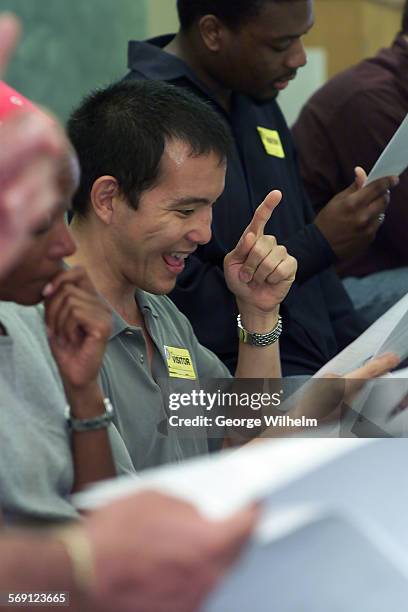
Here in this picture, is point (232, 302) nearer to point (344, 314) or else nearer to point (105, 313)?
point (344, 314)

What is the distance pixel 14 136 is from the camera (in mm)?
801

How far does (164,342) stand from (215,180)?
25cm

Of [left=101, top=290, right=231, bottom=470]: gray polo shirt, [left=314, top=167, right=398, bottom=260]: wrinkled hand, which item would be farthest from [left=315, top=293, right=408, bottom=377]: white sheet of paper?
[left=314, top=167, right=398, bottom=260]: wrinkled hand

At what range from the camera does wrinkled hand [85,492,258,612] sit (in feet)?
2.34

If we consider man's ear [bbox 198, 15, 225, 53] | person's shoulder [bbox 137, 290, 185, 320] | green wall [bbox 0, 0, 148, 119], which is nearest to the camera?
person's shoulder [bbox 137, 290, 185, 320]

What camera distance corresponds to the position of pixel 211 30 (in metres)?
2.00

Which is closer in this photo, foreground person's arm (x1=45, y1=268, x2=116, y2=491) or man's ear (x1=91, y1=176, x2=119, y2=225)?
foreground person's arm (x1=45, y1=268, x2=116, y2=491)

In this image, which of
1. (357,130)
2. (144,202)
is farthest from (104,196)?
(357,130)

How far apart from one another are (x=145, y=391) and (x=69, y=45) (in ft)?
8.27

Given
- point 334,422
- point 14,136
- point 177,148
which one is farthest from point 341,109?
point 14,136

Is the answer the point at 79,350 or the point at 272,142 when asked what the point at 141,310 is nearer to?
the point at 79,350

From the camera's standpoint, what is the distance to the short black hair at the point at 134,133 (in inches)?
59.7

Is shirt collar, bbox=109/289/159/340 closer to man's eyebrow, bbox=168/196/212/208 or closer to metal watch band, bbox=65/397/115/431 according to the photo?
man's eyebrow, bbox=168/196/212/208

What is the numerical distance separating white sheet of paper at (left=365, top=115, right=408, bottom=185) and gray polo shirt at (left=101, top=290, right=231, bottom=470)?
18.9 inches
